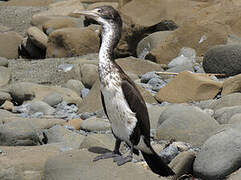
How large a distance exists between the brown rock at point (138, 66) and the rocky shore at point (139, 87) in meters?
0.02

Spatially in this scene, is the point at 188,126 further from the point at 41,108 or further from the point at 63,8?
the point at 63,8

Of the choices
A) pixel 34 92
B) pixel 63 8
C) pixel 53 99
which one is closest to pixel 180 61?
pixel 53 99

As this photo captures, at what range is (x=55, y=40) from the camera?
52.0 ft

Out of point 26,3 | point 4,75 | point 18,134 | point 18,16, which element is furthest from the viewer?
point 26,3

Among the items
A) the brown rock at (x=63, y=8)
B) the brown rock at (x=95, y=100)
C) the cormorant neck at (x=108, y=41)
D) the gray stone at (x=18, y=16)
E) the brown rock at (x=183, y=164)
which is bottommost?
the gray stone at (x=18, y=16)

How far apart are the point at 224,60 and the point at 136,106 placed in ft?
20.9

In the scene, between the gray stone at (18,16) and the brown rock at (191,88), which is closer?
the brown rock at (191,88)

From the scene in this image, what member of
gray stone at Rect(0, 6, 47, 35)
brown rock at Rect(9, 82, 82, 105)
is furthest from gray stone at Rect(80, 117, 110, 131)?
gray stone at Rect(0, 6, 47, 35)

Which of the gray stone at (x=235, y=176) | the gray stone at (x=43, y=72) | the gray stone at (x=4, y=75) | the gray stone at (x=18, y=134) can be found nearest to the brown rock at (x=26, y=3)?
the gray stone at (x=43, y=72)

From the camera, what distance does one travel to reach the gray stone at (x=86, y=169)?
17.1ft

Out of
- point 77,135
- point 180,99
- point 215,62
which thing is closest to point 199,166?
point 77,135

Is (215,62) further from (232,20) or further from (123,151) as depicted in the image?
(123,151)

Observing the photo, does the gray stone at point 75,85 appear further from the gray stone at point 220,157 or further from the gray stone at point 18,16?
the gray stone at point 18,16

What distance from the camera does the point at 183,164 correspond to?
257 inches
